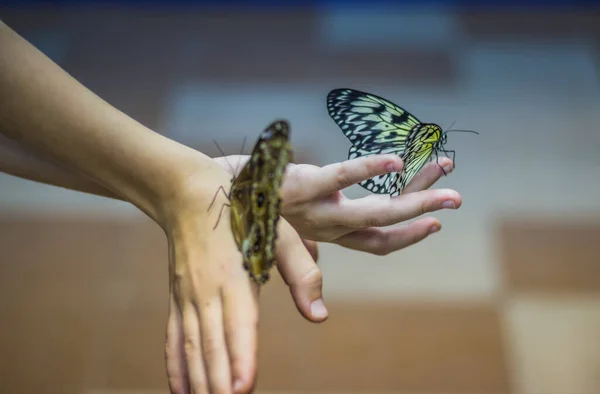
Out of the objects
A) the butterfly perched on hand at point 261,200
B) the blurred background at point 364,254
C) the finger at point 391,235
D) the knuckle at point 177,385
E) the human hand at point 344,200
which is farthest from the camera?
the blurred background at point 364,254

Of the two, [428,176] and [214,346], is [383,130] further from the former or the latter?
[214,346]

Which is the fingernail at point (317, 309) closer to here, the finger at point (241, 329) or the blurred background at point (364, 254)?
the finger at point (241, 329)

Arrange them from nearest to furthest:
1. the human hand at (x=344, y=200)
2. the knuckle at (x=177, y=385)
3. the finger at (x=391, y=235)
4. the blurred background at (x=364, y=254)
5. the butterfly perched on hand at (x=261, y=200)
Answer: the butterfly perched on hand at (x=261, y=200)
the knuckle at (x=177, y=385)
the human hand at (x=344, y=200)
the finger at (x=391, y=235)
the blurred background at (x=364, y=254)

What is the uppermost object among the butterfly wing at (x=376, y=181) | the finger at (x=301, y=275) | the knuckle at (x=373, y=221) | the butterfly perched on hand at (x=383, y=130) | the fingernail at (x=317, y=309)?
the butterfly perched on hand at (x=383, y=130)

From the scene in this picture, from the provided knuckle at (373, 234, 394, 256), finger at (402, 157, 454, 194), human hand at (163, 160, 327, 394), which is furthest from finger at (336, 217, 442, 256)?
human hand at (163, 160, 327, 394)

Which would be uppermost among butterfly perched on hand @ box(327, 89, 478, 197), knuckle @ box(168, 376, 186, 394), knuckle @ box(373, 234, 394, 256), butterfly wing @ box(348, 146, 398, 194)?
butterfly perched on hand @ box(327, 89, 478, 197)

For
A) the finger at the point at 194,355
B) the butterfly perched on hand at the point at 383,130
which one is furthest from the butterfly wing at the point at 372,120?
the finger at the point at 194,355

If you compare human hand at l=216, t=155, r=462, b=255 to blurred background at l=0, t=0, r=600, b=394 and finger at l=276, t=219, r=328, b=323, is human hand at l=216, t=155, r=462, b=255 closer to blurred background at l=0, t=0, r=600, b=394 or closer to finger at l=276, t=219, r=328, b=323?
finger at l=276, t=219, r=328, b=323
